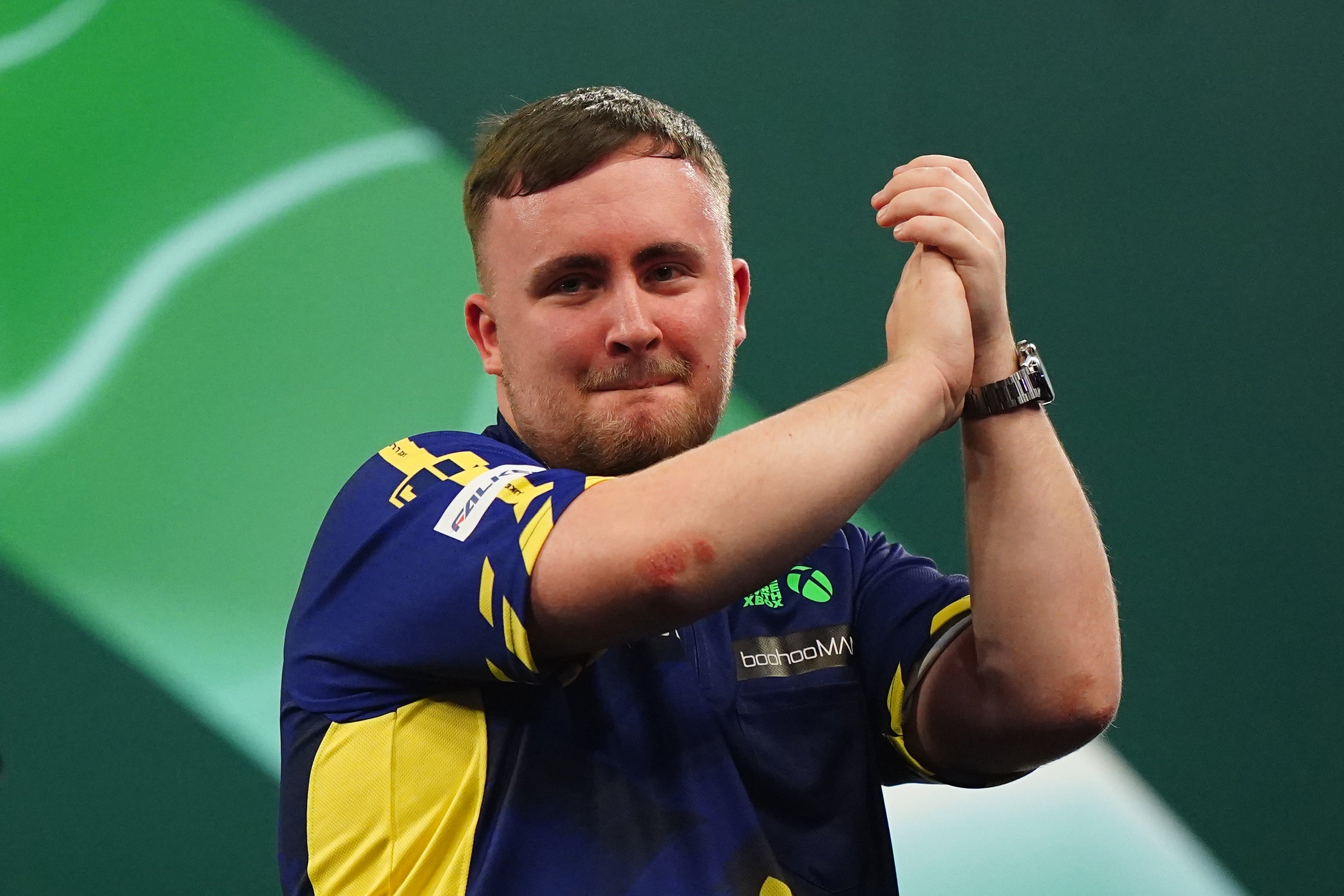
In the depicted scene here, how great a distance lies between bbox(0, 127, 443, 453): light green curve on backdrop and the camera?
1.79 meters

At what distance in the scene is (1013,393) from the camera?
1077 mm

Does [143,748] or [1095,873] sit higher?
[143,748]

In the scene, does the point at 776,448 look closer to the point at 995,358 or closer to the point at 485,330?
the point at 995,358

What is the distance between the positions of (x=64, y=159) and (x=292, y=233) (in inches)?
13.4

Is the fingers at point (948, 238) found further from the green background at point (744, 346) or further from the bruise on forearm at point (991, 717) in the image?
the green background at point (744, 346)

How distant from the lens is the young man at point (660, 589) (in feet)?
2.76

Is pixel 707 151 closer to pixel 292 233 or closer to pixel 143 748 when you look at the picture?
pixel 292 233

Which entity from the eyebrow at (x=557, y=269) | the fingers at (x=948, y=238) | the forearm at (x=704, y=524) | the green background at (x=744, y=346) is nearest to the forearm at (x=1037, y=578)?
the fingers at (x=948, y=238)

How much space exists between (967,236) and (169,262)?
4.18 ft

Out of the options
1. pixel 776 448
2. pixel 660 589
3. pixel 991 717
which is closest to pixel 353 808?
pixel 660 589

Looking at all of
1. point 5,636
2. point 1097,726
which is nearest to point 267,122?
point 5,636

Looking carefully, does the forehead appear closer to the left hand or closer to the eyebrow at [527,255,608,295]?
the eyebrow at [527,255,608,295]

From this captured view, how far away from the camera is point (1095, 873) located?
200 cm

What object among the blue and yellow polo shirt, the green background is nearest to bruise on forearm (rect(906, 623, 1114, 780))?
the blue and yellow polo shirt
